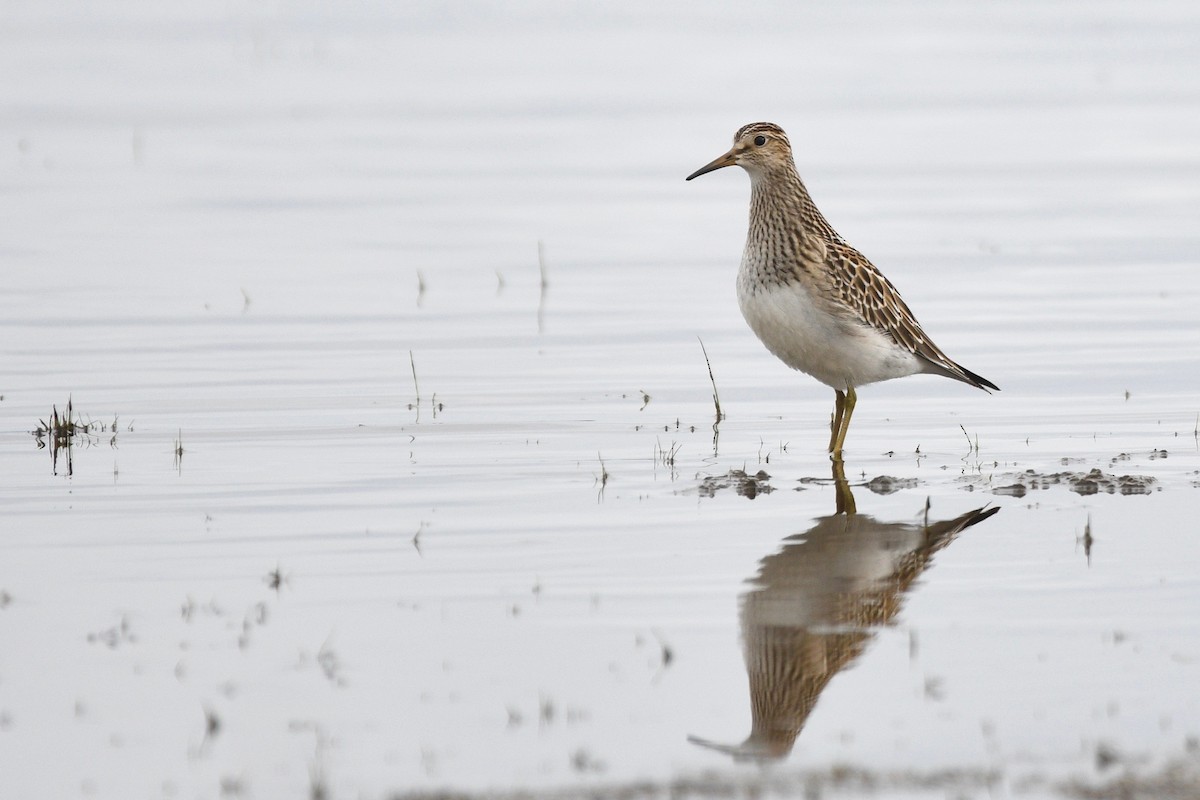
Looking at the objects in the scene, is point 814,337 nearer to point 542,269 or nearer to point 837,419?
point 837,419

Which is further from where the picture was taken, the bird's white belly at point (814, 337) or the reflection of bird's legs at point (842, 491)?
the bird's white belly at point (814, 337)

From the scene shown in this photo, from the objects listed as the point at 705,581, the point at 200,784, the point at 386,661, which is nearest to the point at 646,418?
the point at 705,581

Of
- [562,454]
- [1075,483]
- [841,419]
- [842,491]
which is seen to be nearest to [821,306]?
[841,419]

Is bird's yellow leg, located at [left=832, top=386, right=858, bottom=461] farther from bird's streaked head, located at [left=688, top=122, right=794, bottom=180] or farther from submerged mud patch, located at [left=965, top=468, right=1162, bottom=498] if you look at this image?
bird's streaked head, located at [left=688, top=122, right=794, bottom=180]

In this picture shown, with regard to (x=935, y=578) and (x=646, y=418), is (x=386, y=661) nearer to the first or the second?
(x=935, y=578)

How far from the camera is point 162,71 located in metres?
31.1

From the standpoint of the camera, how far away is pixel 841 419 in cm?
1142

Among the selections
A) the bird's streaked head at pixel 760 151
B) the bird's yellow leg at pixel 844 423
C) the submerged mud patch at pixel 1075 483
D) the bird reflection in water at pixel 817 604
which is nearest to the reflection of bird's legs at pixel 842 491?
the bird reflection in water at pixel 817 604

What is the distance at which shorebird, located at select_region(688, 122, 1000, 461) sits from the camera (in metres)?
11.1

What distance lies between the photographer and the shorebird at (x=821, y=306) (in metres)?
11.1

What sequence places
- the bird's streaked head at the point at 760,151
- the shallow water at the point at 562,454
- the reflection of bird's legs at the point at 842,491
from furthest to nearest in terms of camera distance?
the bird's streaked head at the point at 760,151 → the reflection of bird's legs at the point at 842,491 → the shallow water at the point at 562,454

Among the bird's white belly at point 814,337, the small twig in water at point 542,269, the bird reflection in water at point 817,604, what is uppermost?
the small twig in water at point 542,269

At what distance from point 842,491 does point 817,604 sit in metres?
2.28

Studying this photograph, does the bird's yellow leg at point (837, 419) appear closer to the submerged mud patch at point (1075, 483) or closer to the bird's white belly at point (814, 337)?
the bird's white belly at point (814, 337)
